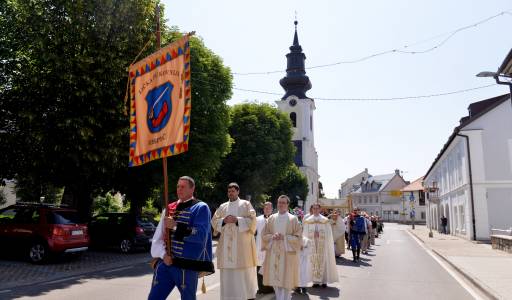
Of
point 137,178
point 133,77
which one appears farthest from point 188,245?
point 137,178

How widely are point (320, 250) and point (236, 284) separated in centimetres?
352

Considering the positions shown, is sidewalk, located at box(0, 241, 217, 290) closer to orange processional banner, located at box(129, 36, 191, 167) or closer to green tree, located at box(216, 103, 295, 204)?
orange processional banner, located at box(129, 36, 191, 167)

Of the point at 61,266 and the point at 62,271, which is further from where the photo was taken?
the point at 61,266

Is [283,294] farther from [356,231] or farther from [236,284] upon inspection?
[356,231]

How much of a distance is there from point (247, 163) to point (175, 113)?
31.1m

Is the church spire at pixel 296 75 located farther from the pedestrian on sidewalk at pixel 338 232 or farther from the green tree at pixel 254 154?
the pedestrian on sidewalk at pixel 338 232

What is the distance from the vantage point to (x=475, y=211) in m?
26.6

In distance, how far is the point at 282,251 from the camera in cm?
784

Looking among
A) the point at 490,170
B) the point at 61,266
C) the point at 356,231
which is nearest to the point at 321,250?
the point at 356,231

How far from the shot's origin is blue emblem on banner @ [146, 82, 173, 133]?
5770 millimetres

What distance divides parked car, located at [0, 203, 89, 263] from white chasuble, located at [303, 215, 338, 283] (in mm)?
7636

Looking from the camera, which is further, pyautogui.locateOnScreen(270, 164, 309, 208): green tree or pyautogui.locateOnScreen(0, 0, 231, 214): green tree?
pyautogui.locateOnScreen(270, 164, 309, 208): green tree

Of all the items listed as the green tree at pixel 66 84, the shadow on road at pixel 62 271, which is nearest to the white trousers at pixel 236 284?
the shadow on road at pixel 62 271

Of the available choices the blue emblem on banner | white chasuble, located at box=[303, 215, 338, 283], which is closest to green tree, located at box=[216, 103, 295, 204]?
white chasuble, located at box=[303, 215, 338, 283]
